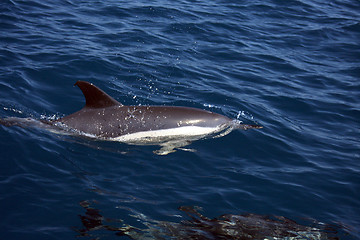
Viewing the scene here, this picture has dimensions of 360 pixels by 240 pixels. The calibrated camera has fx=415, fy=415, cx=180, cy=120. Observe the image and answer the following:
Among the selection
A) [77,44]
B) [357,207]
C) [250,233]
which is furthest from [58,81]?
[357,207]

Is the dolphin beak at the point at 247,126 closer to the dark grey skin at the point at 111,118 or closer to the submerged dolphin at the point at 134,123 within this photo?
the submerged dolphin at the point at 134,123

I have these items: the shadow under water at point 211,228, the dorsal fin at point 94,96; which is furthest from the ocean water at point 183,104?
the dorsal fin at point 94,96

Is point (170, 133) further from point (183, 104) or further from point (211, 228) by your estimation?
point (211, 228)

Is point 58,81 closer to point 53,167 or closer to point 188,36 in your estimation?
point 53,167

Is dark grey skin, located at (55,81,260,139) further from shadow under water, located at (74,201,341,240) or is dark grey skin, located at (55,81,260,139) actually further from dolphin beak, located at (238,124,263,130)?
shadow under water, located at (74,201,341,240)

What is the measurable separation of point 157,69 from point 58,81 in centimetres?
313

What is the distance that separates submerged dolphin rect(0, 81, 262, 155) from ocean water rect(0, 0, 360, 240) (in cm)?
25

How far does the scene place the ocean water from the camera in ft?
24.2

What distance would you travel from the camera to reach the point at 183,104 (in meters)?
11.5

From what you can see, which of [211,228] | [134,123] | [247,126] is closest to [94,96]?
[134,123]

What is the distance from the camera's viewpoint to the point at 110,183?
7820 mm

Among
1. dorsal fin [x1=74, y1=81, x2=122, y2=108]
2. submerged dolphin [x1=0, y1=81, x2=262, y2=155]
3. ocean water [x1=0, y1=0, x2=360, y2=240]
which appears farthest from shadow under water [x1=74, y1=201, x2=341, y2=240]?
dorsal fin [x1=74, y1=81, x2=122, y2=108]

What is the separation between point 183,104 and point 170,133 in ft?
6.77

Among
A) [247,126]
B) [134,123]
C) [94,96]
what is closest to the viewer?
[94,96]
